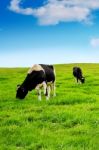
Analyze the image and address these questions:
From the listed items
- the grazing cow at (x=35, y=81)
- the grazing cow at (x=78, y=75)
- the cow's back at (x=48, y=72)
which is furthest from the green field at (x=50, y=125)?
the grazing cow at (x=78, y=75)

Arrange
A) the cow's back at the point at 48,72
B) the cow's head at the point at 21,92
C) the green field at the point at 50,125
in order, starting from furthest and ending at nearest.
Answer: the cow's back at the point at 48,72
the cow's head at the point at 21,92
the green field at the point at 50,125

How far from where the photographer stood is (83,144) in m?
11.5

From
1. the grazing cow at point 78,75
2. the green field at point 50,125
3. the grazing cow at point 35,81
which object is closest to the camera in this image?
the green field at point 50,125

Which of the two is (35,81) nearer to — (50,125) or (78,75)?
(50,125)

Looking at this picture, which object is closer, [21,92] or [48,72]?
[21,92]

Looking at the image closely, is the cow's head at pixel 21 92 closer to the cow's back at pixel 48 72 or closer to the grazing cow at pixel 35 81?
the grazing cow at pixel 35 81

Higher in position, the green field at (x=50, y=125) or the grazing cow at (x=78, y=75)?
the grazing cow at (x=78, y=75)

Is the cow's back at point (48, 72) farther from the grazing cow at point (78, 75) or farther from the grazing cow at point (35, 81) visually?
the grazing cow at point (78, 75)

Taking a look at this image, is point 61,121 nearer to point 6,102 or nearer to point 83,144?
point 83,144

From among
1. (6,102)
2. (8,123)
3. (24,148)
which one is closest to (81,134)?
(24,148)

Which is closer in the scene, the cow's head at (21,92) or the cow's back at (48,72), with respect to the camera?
the cow's head at (21,92)

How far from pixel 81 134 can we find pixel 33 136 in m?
1.65

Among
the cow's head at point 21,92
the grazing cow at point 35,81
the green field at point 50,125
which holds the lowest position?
the green field at point 50,125

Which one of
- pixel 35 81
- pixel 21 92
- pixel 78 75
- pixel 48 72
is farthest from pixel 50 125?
pixel 78 75
